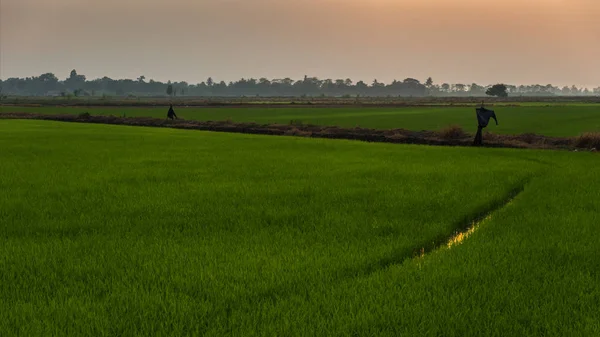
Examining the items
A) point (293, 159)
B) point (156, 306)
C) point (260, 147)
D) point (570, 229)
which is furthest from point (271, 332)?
point (260, 147)

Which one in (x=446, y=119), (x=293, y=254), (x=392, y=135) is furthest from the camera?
(x=446, y=119)

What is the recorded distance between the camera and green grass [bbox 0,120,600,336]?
4.80 m

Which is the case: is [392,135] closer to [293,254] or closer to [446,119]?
[446,119]

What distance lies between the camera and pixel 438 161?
17.3m

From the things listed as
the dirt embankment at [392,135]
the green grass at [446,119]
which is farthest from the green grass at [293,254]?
the green grass at [446,119]

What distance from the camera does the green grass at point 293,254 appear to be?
4805mm

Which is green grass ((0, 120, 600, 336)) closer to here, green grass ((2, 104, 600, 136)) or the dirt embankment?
the dirt embankment

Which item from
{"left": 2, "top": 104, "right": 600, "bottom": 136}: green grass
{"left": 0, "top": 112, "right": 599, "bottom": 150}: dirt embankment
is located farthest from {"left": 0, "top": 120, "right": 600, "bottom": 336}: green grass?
{"left": 2, "top": 104, "right": 600, "bottom": 136}: green grass

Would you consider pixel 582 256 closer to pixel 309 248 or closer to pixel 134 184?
pixel 309 248

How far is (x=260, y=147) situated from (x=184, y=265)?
16537 millimetres

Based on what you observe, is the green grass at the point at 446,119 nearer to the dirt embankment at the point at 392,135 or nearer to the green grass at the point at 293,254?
the dirt embankment at the point at 392,135

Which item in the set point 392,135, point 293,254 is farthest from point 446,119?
point 293,254

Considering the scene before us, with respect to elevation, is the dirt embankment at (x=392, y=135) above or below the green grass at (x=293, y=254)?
above

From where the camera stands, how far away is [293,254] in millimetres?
6688
